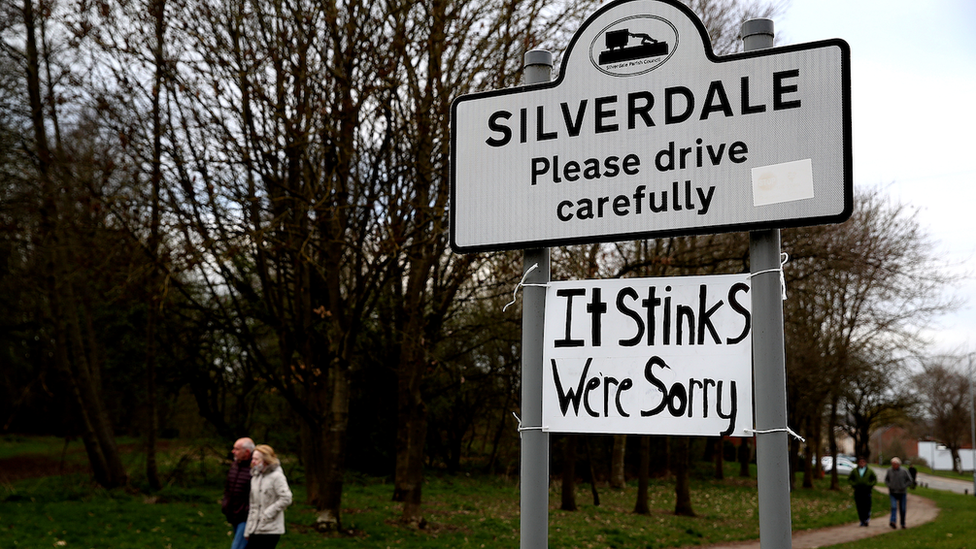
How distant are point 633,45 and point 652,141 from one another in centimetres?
32

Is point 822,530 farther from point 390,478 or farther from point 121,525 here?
point 121,525

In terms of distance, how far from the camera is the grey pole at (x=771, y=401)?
2438 millimetres

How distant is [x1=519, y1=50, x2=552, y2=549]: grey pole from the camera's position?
111 inches

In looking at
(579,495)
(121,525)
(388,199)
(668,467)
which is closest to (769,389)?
(388,199)

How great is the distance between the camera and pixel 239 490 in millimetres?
9664

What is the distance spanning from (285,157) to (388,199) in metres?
2.20

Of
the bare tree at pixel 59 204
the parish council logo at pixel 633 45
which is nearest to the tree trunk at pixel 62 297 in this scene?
the bare tree at pixel 59 204

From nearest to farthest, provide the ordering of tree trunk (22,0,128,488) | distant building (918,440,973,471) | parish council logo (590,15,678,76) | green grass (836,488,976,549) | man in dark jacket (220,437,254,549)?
parish council logo (590,15,678,76)
man in dark jacket (220,437,254,549)
green grass (836,488,976,549)
tree trunk (22,0,128,488)
distant building (918,440,973,471)

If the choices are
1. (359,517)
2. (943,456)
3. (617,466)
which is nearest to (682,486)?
(617,466)

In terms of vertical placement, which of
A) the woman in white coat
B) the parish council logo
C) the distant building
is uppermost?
the parish council logo

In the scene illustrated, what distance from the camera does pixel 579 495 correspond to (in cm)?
2686

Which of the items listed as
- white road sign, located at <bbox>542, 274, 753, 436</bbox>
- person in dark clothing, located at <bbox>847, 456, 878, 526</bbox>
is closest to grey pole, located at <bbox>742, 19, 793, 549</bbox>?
white road sign, located at <bbox>542, 274, 753, 436</bbox>

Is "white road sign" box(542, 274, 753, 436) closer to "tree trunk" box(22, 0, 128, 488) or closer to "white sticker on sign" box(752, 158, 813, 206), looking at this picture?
"white sticker on sign" box(752, 158, 813, 206)

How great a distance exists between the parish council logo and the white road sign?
0.68 m
